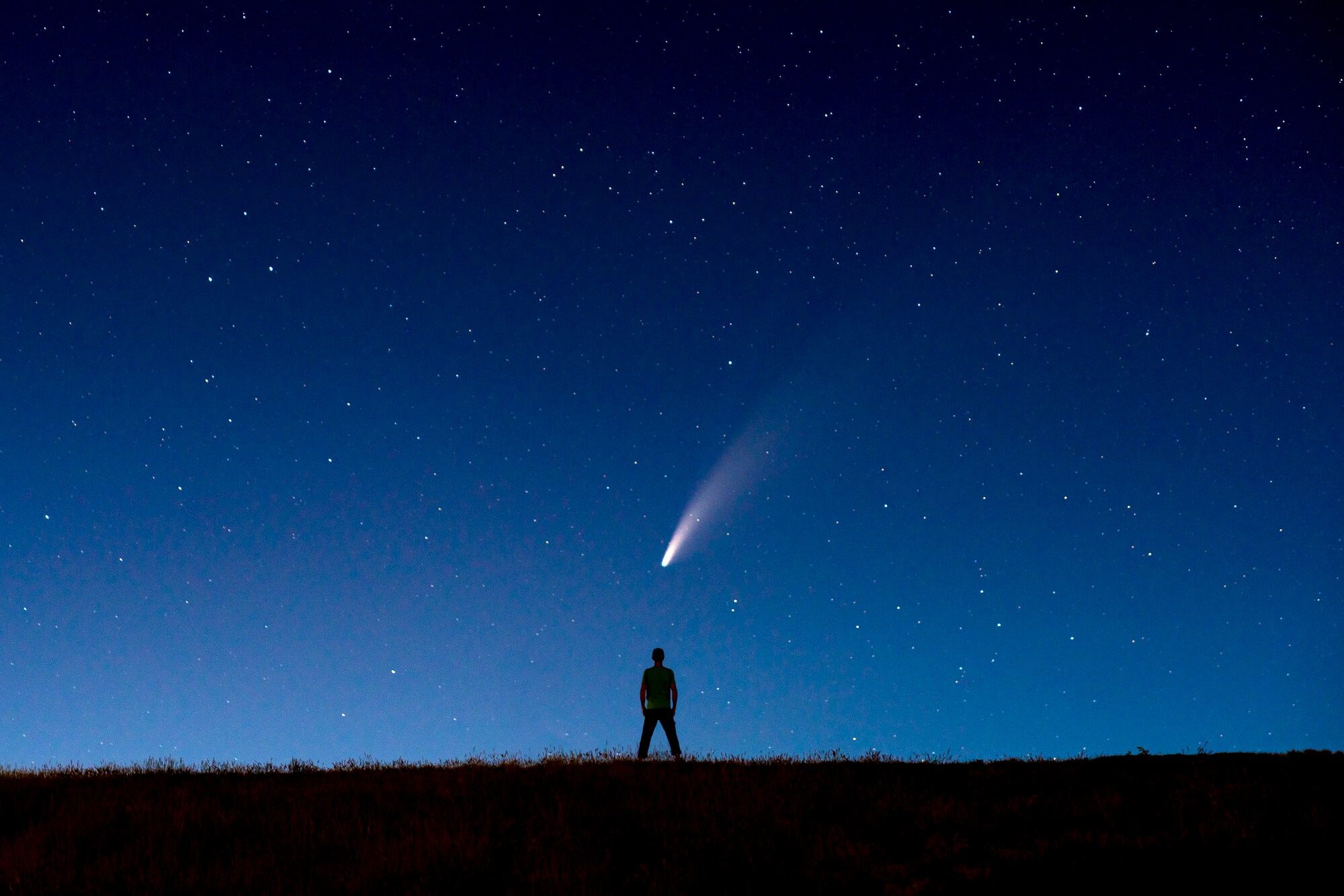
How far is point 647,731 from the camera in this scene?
14.8m

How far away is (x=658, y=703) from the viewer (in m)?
14.8

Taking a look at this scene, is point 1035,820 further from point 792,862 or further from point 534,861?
point 534,861

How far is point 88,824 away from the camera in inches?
414

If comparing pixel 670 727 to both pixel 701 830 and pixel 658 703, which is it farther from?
pixel 701 830

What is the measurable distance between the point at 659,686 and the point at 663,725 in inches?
23.5

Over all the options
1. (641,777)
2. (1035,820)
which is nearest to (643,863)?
(641,777)

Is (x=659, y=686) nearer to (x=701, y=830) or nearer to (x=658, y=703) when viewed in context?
(x=658, y=703)

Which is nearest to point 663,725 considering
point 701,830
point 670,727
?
point 670,727

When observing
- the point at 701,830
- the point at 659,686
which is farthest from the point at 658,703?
the point at 701,830

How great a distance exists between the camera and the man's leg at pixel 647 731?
14.6 metres

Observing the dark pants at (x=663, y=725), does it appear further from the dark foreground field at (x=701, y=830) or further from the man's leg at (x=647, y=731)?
the dark foreground field at (x=701, y=830)

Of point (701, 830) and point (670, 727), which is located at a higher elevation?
point (670, 727)

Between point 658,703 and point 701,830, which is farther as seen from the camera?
point 658,703

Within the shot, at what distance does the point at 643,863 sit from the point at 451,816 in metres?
2.49
